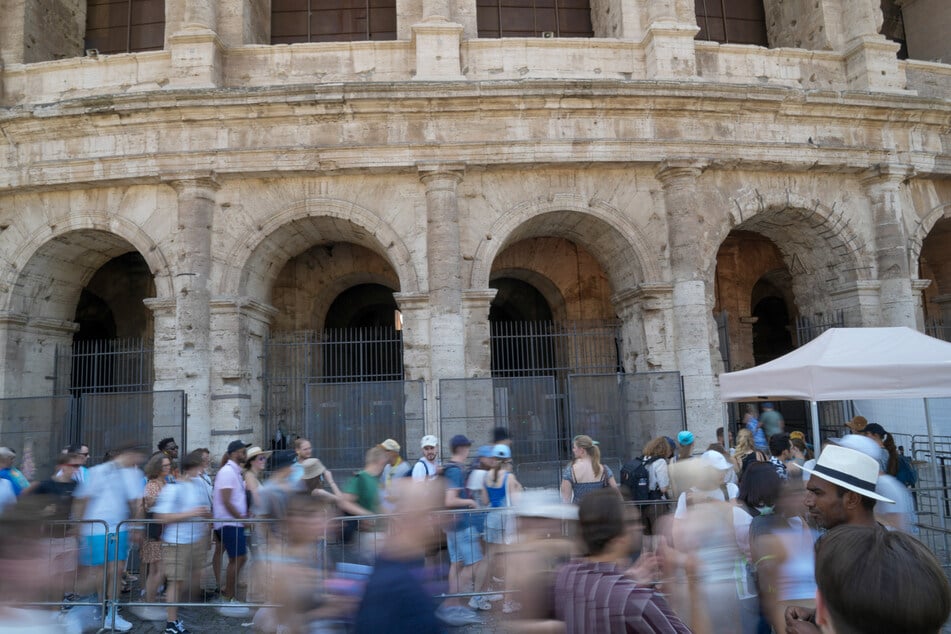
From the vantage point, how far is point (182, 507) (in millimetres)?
5332

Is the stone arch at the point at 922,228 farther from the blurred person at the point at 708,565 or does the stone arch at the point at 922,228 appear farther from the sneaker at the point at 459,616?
the blurred person at the point at 708,565

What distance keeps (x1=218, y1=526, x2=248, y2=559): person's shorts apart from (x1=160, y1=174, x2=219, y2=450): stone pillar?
4.72 meters

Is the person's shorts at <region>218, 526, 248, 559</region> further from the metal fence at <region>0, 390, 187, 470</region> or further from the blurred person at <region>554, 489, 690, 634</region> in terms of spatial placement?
the metal fence at <region>0, 390, 187, 470</region>

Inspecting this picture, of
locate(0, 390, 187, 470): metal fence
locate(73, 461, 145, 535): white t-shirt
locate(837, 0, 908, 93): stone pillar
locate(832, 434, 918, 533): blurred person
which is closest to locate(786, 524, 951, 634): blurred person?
locate(832, 434, 918, 533): blurred person

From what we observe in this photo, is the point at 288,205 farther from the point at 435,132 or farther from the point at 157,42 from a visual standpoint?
the point at 157,42

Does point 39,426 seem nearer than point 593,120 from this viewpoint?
Yes

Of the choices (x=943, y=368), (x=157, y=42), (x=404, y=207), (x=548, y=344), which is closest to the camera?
(x=943, y=368)

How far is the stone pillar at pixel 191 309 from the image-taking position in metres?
10.2

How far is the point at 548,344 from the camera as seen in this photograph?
49.2 ft

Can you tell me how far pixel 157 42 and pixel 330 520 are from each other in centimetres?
1219

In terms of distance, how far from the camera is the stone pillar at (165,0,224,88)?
10.7 meters

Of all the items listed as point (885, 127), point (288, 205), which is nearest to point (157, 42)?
point (288, 205)

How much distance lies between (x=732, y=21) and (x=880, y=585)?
50.1 feet

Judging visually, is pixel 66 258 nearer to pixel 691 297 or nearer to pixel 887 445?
pixel 691 297
